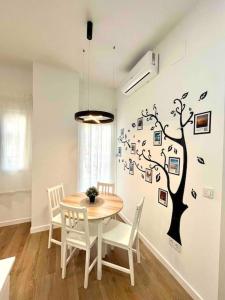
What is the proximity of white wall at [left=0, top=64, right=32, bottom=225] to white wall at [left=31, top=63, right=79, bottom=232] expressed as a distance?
1.13 feet

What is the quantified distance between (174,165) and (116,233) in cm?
110

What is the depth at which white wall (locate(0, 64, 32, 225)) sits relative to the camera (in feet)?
9.64

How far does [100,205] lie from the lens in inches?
86.7

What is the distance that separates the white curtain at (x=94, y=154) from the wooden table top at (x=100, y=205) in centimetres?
111

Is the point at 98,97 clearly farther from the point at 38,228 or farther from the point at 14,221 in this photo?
the point at 14,221

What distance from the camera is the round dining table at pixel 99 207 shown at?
1855 millimetres

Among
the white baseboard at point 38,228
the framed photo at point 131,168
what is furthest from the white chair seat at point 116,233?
the white baseboard at point 38,228

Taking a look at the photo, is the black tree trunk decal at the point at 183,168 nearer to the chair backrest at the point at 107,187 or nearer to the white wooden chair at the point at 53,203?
the chair backrest at the point at 107,187

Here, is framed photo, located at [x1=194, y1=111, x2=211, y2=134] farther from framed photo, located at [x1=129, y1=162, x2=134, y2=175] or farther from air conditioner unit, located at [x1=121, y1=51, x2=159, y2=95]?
framed photo, located at [x1=129, y1=162, x2=134, y2=175]

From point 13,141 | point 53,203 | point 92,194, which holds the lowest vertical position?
point 53,203

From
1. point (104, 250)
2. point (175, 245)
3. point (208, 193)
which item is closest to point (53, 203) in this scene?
point (104, 250)

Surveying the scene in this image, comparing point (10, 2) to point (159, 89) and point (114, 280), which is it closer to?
point (159, 89)

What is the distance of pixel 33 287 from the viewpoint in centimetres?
175

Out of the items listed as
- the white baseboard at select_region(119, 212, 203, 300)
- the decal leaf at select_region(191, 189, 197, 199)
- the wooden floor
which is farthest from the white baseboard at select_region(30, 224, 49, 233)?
the decal leaf at select_region(191, 189, 197, 199)
